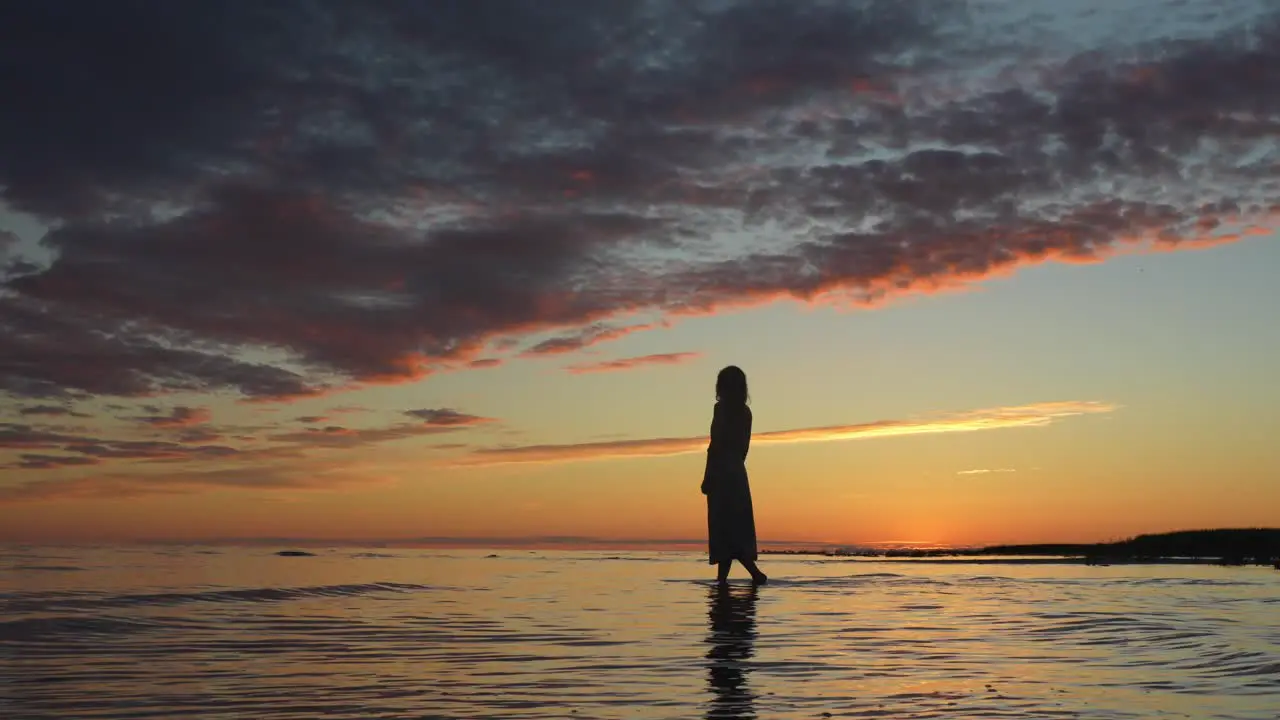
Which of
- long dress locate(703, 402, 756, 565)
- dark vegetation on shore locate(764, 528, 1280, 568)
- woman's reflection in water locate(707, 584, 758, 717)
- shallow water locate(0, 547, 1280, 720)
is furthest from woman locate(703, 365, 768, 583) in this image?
dark vegetation on shore locate(764, 528, 1280, 568)

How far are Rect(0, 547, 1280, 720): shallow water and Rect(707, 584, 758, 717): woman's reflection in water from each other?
36 mm

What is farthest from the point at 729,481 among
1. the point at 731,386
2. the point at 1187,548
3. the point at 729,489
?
the point at 1187,548

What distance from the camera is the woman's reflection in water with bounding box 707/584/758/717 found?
22.2ft

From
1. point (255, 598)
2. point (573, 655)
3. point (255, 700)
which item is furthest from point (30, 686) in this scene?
point (255, 598)

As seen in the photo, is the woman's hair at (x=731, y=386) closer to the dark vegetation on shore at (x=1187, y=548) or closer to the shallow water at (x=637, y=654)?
the shallow water at (x=637, y=654)

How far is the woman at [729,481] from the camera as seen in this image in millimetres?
20938

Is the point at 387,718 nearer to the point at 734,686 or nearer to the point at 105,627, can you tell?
the point at 734,686

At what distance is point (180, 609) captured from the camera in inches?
573

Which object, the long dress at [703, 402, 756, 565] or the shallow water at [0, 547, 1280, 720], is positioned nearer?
the shallow water at [0, 547, 1280, 720]

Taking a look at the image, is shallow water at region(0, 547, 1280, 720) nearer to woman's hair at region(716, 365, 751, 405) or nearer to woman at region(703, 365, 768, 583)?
woman at region(703, 365, 768, 583)

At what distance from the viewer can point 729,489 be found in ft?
69.4

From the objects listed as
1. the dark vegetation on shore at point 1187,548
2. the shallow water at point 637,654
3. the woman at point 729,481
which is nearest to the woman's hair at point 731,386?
the woman at point 729,481

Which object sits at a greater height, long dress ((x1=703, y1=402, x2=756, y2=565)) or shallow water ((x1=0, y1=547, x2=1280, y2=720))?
long dress ((x1=703, y1=402, x2=756, y2=565))

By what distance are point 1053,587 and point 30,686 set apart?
57.0 ft
